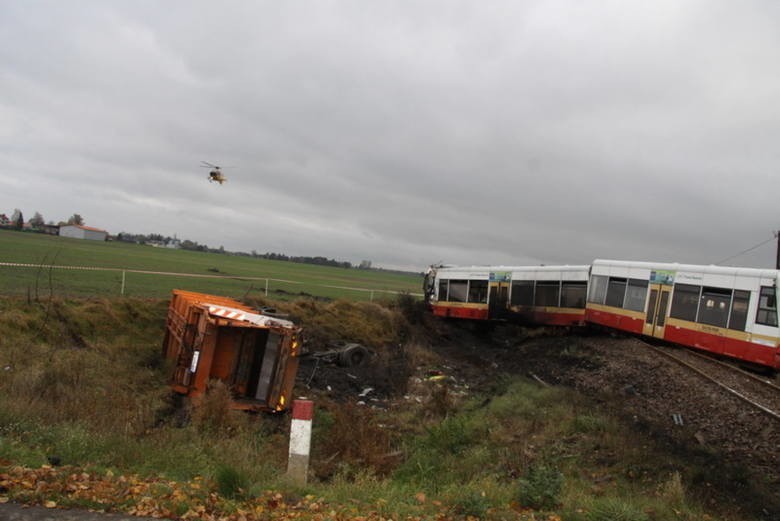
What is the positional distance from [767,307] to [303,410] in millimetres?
13477

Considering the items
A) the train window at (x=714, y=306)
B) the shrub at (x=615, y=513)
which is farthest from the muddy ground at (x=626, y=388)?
the shrub at (x=615, y=513)

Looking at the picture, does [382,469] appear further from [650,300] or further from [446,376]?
[650,300]

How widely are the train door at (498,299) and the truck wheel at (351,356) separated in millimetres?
10626

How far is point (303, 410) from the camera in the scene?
6.19 metres

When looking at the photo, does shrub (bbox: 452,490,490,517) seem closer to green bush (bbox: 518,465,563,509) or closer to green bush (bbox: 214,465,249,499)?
green bush (bbox: 518,465,563,509)

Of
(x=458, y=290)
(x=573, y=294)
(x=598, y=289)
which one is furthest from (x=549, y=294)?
(x=458, y=290)

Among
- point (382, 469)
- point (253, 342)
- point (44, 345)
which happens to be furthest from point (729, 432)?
point (44, 345)

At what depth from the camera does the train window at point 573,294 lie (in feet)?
73.8

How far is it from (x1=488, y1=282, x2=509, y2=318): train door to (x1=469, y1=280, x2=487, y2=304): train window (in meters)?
0.39

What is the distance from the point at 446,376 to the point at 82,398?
979 centimetres

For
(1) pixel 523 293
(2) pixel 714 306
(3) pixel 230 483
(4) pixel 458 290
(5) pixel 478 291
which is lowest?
(3) pixel 230 483

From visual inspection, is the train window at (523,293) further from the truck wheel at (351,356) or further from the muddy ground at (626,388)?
the truck wheel at (351,356)

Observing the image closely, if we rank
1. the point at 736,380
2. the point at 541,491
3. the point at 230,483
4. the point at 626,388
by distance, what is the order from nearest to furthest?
1. the point at 230,483
2. the point at 541,491
3. the point at 626,388
4. the point at 736,380

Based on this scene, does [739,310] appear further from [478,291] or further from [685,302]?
[478,291]
